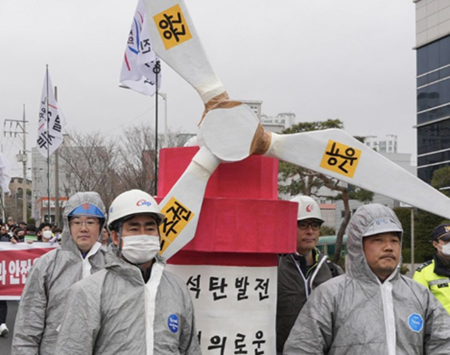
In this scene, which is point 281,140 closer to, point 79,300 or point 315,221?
point 315,221

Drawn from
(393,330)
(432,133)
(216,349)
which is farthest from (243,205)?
(432,133)

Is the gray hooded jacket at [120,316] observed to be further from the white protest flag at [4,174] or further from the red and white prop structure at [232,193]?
the white protest flag at [4,174]

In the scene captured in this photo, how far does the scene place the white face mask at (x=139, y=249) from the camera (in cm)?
351

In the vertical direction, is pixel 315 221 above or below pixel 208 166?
below

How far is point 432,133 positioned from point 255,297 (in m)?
32.1

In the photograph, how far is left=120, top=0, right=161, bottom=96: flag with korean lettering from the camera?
45.0 feet

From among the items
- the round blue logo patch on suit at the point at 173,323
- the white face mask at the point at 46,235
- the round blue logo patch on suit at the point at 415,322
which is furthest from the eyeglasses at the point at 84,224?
the white face mask at the point at 46,235

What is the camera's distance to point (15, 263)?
36.8 feet

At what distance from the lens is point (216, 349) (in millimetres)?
4805

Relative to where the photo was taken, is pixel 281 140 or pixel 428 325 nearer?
pixel 428 325

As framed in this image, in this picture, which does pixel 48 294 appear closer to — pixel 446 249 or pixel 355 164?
pixel 355 164

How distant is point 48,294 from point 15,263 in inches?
271

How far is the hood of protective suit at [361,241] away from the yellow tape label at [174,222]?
122cm

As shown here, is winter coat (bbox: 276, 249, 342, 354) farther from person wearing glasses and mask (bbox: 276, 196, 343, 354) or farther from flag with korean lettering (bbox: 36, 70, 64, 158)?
flag with korean lettering (bbox: 36, 70, 64, 158)
